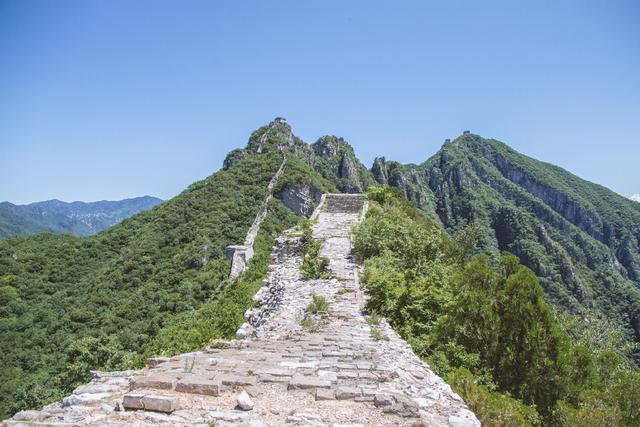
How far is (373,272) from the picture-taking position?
951cm

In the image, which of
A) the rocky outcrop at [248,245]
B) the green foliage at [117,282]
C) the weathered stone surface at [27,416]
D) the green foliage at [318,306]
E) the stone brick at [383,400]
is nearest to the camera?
the weathered stone surface at [27,416]

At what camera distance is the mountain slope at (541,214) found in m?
88.8

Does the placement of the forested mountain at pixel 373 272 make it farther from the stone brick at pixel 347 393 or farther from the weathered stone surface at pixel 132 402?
the weathered stone surface at pixel 132 402

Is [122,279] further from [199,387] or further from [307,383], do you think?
[307,383]

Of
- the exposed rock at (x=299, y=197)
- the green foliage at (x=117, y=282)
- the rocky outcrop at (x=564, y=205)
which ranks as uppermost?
the rocky outcrop at (x=564, y=205)

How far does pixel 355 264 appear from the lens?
36.7 feet

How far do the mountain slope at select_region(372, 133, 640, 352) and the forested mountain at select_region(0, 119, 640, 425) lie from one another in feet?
1.79

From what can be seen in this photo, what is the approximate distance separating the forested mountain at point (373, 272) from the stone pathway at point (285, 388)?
1.19 meters

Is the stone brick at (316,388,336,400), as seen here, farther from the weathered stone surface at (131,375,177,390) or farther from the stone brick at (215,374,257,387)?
the weathered stone surface at (131,375,177,390)

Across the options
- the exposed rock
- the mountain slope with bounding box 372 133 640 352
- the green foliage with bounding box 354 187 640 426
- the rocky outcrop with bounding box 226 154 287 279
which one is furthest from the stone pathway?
the mountain slope with bounding box 372 133 640 352

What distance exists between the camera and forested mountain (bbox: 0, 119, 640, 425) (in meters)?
7.42

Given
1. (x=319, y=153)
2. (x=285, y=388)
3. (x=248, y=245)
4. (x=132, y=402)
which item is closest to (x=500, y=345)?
(x=285, y=388)

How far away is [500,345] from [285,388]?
4753 mm

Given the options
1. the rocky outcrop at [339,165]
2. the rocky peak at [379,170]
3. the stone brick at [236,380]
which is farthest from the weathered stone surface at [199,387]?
the rocky peak at [379,170]
